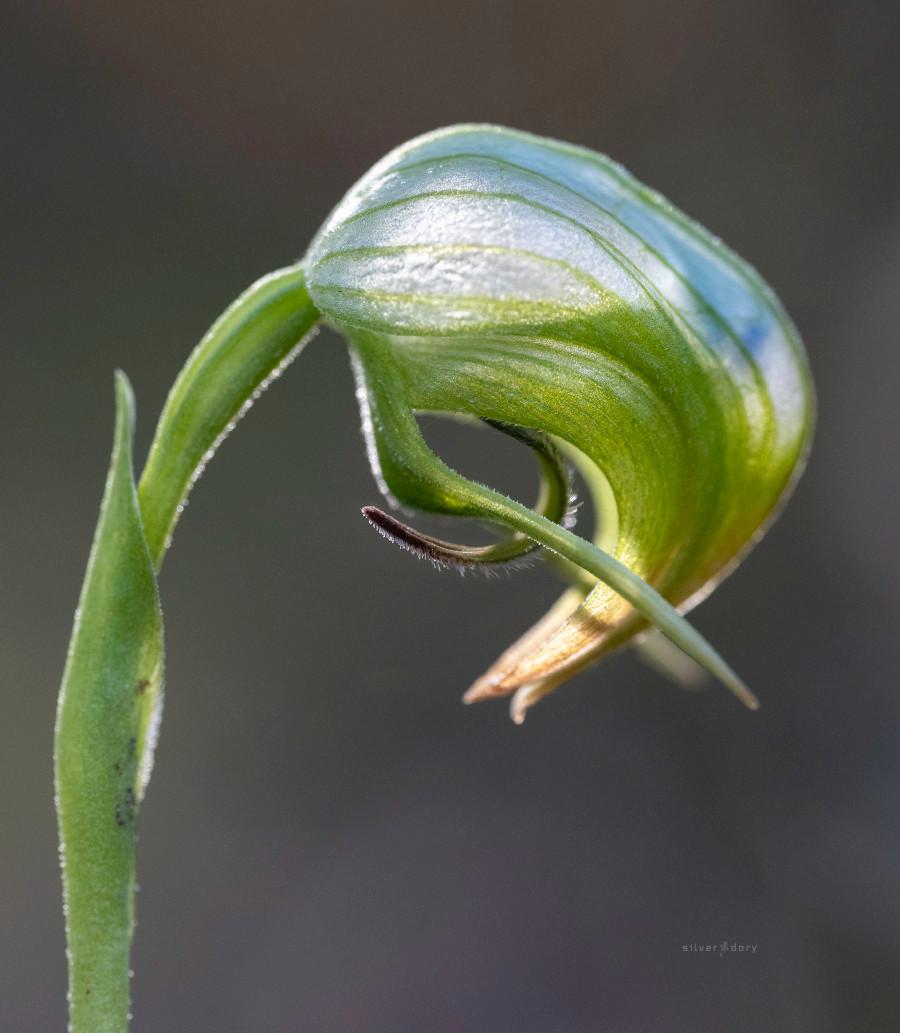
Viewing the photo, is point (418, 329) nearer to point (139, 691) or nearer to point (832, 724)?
point (139, 691)

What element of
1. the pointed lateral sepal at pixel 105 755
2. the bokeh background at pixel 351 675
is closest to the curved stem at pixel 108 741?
the pointed lateral sepal at pixel 105 755

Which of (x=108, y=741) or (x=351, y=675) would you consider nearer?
(x=108, y=741)

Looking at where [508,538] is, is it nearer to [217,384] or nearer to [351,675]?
[217,384]

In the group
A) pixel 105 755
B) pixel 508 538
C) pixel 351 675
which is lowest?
pixel 351 675

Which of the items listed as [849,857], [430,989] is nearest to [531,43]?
[849,857]

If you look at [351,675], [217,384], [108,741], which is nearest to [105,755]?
[108,741]

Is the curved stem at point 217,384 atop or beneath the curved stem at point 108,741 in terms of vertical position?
atop

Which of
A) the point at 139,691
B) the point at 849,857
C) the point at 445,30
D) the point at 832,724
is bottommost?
the point at 849,857

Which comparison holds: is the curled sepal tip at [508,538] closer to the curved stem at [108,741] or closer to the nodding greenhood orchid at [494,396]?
the nodding greenhood orchid at [494,396]
